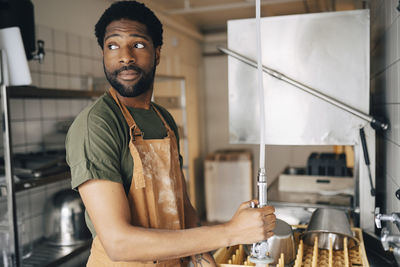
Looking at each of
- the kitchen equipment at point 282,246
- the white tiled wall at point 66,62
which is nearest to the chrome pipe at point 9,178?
the white tiled wall at point 66,62

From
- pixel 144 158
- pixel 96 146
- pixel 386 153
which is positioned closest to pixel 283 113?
pixel 386 153

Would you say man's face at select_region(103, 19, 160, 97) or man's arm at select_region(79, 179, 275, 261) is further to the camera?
man's face at select_region(103, 19, 160, 97)

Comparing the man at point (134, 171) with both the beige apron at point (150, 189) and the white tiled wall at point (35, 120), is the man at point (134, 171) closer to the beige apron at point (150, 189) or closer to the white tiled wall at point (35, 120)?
the beige apron at point (150, 189)

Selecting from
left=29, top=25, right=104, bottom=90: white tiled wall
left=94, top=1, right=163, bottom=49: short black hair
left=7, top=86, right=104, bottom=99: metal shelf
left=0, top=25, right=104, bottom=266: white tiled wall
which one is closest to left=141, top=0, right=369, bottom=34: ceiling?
left=29, top=25, right=104, bottom=90: white tiled wall

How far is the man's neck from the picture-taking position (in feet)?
4.12

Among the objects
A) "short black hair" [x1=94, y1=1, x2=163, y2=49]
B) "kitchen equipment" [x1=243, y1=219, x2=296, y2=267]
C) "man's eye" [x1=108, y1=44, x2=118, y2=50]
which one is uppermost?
"short black hair" [x1=94, y1=1, x2=163, y2=49]

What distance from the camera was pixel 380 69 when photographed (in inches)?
76.5

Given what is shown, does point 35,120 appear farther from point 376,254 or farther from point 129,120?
point 376,254

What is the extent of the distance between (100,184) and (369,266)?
3.21ft

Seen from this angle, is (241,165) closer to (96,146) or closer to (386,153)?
(386,153)

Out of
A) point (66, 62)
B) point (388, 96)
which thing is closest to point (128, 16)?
point (388, 96)

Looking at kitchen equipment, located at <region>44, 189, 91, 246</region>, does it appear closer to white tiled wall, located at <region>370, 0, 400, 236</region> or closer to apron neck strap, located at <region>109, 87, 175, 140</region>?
apron neck strap, located at <region>109, 87, 175, 140</region>

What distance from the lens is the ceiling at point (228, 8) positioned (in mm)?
3686

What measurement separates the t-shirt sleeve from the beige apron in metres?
0.08
